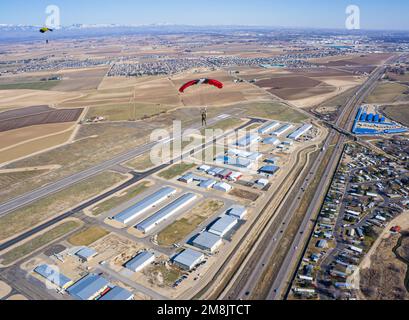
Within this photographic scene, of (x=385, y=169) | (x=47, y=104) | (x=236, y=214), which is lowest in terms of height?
(x=236, y=214)

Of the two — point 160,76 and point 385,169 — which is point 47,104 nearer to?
point 160,76

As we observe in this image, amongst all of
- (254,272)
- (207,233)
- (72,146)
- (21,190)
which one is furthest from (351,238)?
(72,146)

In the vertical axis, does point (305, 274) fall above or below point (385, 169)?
below

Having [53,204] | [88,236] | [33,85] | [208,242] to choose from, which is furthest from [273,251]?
[33,85]

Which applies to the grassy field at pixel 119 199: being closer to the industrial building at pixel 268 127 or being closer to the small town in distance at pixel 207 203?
the small town in distance at pixel 207 203

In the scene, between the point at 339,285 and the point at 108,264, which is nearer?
the point at 339,285
